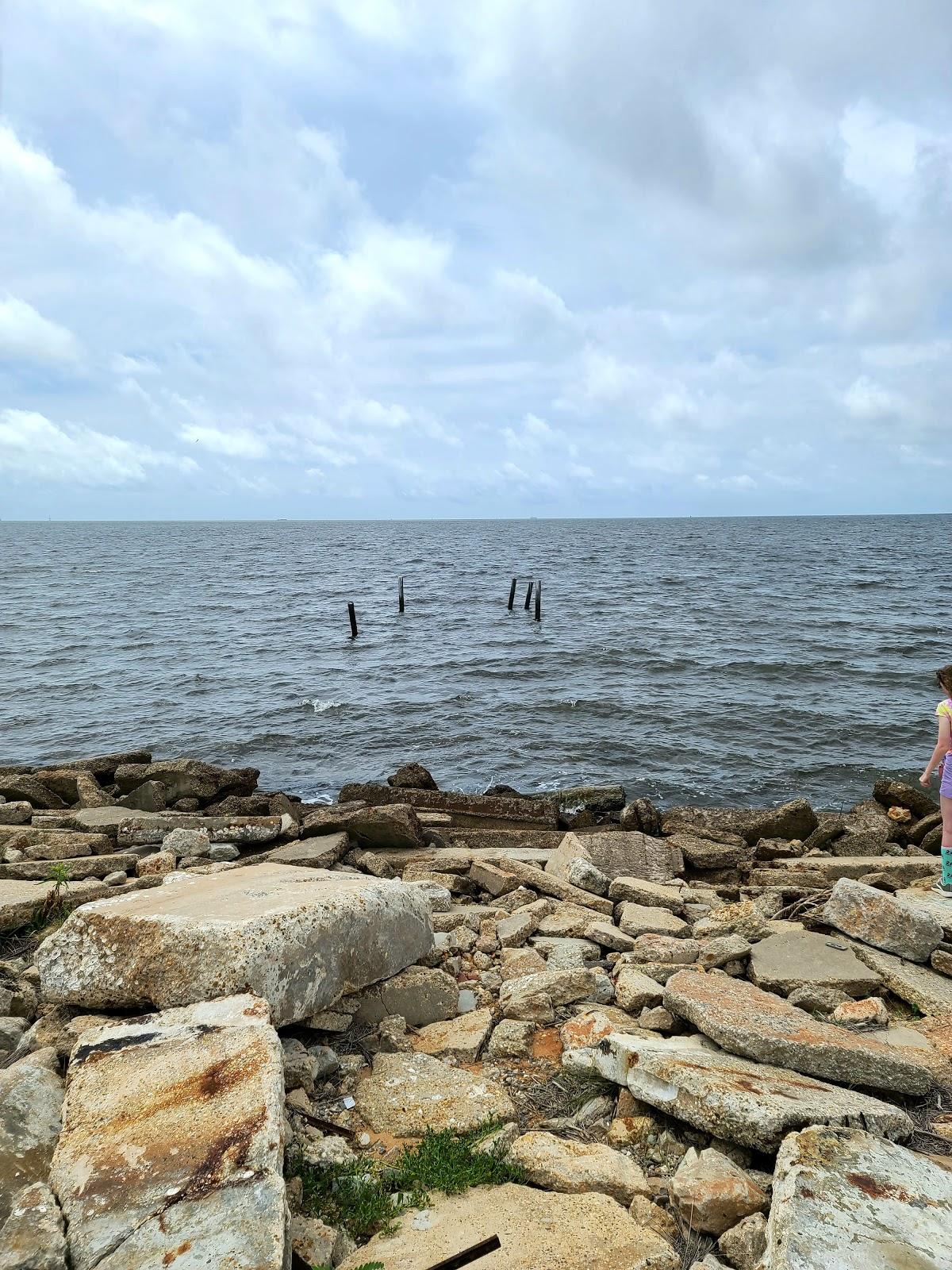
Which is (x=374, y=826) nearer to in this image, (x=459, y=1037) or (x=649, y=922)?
(x=649, y=922)

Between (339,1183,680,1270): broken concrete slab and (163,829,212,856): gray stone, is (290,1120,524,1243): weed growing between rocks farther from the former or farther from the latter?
(163,829,212,856): gray stone

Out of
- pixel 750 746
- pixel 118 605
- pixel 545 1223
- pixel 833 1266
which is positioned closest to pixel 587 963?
pixel 545 1223

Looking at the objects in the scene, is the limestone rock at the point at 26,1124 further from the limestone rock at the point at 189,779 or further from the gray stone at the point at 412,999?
the limestone rock at the point at 189,779

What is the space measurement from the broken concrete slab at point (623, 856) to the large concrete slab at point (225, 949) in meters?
4.04

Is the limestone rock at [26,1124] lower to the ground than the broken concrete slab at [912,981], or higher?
higher

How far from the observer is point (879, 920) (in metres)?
5.67

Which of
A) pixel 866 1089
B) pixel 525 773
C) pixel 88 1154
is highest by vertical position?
pixel 88 1154

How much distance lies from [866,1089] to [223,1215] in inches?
120

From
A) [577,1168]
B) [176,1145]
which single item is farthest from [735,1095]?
[176,1145]

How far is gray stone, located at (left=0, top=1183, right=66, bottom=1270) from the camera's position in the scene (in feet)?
8.63

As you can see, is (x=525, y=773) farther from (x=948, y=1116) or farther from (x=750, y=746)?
(x=948, y=1116)

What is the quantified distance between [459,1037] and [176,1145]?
213 cm

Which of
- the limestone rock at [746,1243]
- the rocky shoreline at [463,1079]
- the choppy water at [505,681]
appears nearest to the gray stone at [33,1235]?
the rocky shoreline at [463,1079]

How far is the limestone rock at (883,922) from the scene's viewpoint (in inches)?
215
